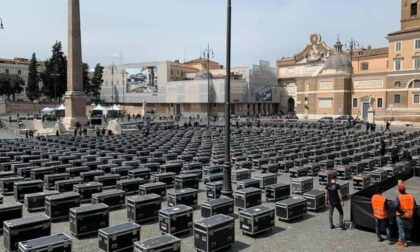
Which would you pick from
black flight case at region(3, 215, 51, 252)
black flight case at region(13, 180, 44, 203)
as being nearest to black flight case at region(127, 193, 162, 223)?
black flight case at region(3, 215, 51, 252)

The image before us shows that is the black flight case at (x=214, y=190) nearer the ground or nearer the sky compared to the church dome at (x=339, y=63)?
nearer the ground

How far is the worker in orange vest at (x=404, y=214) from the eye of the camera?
10.5 metres

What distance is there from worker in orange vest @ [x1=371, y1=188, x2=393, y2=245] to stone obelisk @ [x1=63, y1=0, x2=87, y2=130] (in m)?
44.3

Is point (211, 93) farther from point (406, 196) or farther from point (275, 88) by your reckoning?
point (406, 196)

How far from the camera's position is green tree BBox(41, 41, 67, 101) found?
100375mm

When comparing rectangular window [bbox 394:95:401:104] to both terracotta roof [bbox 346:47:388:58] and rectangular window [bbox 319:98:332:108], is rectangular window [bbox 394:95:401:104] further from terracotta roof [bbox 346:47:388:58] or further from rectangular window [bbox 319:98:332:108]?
terracotta roof [bbox 346:47:388:58]

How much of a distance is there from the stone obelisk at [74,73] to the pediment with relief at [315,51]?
67939 mm

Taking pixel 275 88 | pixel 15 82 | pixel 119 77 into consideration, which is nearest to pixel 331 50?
pixel 275 88

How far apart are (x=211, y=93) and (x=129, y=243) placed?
90.2m

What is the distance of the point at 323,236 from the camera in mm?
11602

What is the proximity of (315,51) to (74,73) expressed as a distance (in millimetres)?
69729

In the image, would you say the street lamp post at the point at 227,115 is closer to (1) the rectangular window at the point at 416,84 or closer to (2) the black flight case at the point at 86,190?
(2) the black flight case at the point at 86,190

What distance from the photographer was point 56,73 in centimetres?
9931

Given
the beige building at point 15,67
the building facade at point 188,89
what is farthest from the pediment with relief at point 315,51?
the beige building at point 15,67
